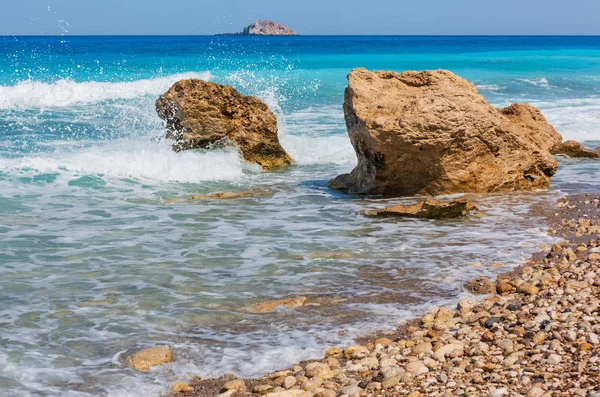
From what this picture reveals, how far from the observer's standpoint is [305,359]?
13.4ft

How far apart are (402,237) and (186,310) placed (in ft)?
7.85

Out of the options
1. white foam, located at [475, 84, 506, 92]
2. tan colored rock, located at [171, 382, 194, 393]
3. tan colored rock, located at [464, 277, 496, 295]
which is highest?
white foam, located at [475, 84, 506, 92]

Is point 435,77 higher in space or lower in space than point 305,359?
higher

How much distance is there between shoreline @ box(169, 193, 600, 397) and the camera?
3.49 m

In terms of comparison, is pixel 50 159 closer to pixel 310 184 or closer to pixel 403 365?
pixel 310 184

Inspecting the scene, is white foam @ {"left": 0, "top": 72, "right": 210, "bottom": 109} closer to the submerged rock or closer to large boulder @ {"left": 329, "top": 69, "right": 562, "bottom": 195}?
the submerged rock

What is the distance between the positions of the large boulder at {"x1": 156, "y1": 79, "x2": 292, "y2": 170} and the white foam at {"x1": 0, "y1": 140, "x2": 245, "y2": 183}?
0.23m

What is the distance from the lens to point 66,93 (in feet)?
71.2

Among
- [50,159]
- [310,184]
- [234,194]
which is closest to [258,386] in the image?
[234,194]

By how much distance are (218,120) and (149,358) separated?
6911 millimetres

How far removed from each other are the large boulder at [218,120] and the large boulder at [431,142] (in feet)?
6.66

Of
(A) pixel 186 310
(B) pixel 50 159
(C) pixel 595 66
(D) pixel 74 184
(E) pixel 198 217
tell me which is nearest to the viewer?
(A) pixel 186 310

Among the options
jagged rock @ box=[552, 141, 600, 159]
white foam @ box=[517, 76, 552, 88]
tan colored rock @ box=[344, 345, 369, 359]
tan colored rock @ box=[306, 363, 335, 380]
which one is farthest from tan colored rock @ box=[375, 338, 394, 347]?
white foam @ box=[517, 76, 552, 88]

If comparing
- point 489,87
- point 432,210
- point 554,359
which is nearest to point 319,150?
point 432,210
